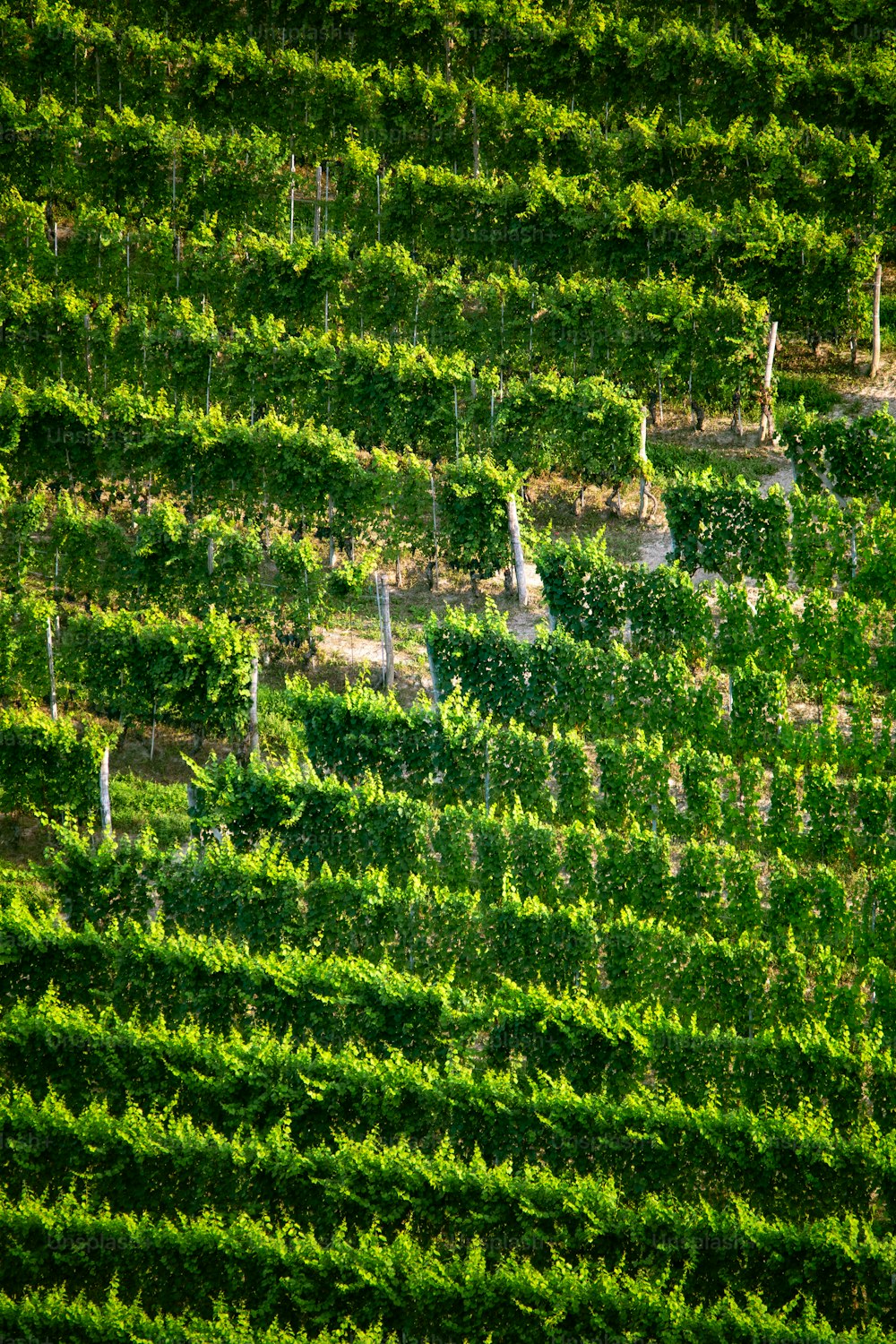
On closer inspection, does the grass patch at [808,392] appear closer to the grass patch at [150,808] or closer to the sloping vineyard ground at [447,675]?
the sloping vineyard ground at [447,675]

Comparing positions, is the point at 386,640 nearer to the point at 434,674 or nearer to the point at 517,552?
the point at 434,674

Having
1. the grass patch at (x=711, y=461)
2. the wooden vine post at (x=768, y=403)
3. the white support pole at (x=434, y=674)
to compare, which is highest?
the wooden vine post at (x=768, y=403)

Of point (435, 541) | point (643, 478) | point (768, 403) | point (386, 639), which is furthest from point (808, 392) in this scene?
point (386, 639)

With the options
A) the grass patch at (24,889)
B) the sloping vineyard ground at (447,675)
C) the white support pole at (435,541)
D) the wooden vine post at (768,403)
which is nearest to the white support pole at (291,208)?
the sloping vineyard ground at (447,675)

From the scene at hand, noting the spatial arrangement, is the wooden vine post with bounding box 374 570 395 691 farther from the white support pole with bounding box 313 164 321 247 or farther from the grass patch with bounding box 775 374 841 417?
the white support pole with bounding box 313 164 321 247

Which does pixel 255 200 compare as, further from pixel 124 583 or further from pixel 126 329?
pixel 124 583

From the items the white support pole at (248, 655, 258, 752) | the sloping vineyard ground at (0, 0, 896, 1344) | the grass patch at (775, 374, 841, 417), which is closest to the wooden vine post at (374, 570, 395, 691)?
the sloping vineyard ground at (0, 0, 896, 1344)
